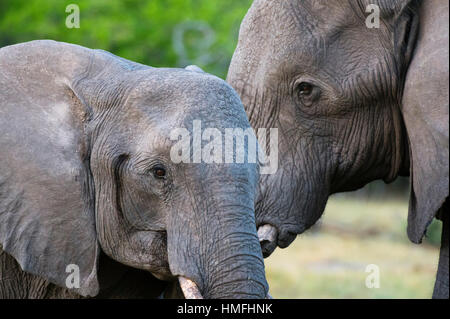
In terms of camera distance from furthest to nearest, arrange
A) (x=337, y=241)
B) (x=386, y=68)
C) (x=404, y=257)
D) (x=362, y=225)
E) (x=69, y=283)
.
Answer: (x=362, y=225) < (x=337, y=241) < (x=404, y=257) < (x=386, y=68) < (x=69, y=283)

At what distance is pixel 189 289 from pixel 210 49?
36.9 feet

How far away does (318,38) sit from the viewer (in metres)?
4.64

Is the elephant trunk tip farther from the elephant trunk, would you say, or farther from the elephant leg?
the elephant trunk

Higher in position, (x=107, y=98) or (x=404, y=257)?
(x=404, y=257)

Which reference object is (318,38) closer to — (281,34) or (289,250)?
(281,34)

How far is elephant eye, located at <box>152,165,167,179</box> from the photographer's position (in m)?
3.68

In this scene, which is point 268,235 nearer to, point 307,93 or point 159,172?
point 307,93

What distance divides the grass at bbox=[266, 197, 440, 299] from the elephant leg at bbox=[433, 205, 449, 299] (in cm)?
355

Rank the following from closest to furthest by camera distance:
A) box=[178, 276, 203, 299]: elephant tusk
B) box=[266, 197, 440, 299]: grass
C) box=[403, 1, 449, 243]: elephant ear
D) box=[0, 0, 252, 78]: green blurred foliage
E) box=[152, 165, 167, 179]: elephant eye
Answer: box=[178, 276, 203, 299]: elephant tusk < box=[152, 165, 167, 179]: elephant eye < box=[403, 1, 449, 243]: elephant ear < box=[266, 197, 440, 299]: grass < box=[0, 0, 252, 78]: green blurred foliage

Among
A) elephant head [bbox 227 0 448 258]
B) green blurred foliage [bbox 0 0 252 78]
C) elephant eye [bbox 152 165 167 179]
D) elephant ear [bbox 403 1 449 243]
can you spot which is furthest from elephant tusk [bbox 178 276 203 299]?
green blurred foliage [bbox 0 0 252 78]

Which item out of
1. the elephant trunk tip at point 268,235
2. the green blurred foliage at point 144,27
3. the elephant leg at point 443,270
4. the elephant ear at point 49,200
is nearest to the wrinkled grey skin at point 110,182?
the elephant ear at point 49,200

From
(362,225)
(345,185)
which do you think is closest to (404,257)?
(362,225)
